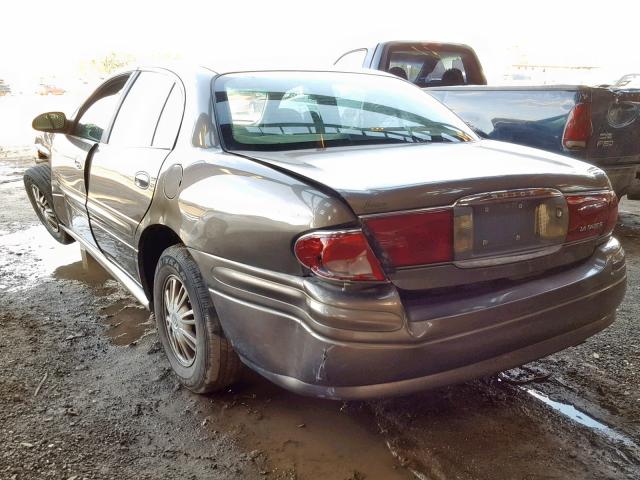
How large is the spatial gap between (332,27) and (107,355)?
34364 millimetres

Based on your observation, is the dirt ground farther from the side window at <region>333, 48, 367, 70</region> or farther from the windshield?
the side window at <region>333, 48, 367, 70</region>

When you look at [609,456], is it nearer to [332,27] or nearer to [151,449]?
[151,449]

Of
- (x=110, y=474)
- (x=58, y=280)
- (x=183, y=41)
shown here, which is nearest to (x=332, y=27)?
(x=183, y=41)

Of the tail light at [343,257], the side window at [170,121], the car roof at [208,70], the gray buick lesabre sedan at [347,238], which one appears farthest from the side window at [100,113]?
the tail light at [343,257]

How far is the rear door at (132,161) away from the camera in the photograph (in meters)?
2.68

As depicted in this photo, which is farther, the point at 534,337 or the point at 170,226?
the point at 170,226

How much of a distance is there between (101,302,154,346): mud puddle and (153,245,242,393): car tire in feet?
1.78

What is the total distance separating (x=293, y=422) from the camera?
2381 mm

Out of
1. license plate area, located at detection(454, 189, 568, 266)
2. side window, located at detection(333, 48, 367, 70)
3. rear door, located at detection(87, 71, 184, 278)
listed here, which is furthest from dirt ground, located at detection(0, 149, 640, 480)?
side window, located at detection(333, 48, 367, 70)

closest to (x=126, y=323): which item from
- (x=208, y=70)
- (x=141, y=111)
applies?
(x=141, y=111)

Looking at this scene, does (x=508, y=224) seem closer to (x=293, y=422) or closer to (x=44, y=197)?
(x=293, y=422)

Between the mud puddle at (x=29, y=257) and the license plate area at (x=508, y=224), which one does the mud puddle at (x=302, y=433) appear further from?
the mud puddle at (x=29, y=257)

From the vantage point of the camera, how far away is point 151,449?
2.21 m

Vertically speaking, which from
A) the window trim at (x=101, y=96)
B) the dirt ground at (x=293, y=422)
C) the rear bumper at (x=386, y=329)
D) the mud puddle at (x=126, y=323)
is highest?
the window trim at (x=101, y=96)
